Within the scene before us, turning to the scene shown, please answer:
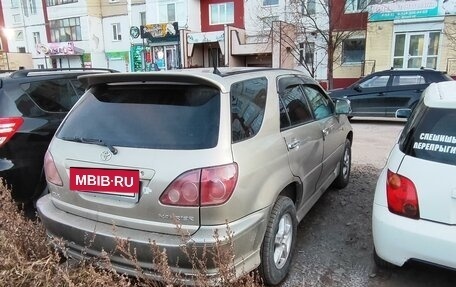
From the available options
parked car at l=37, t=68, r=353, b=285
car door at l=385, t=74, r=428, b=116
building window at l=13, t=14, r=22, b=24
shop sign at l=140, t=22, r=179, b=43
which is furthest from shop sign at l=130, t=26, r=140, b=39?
parked car at l=37, t=68, r=353, b=285

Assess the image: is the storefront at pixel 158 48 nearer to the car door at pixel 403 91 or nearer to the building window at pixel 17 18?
the building window at pixel 17 18

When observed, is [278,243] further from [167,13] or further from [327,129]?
[167,13]

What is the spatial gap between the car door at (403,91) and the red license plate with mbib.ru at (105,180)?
1040 cm

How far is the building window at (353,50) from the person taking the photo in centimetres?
2162

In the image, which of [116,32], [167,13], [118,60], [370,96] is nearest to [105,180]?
[370,96]

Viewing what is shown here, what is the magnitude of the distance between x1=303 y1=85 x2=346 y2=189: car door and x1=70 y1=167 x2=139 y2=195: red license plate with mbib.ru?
2.12 m

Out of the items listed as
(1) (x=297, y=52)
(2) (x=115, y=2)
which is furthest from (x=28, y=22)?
(1) (x=297, y=52)

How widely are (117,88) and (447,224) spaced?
2397 mm

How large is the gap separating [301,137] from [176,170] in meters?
1.44

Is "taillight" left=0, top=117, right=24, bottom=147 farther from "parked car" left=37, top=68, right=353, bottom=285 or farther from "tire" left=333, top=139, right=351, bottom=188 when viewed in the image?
"tire" left=333, top=139, right=351, bottom=188

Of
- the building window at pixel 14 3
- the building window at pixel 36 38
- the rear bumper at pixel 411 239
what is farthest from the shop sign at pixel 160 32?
the rear bumper at pixel 411 239

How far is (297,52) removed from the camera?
2325cm

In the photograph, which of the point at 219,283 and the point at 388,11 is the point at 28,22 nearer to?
the point at 388,11

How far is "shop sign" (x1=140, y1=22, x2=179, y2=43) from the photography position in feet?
89.7
